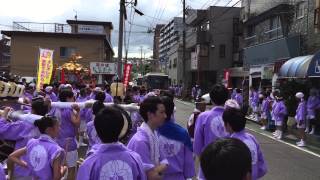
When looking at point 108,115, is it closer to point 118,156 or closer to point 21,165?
point 118,156

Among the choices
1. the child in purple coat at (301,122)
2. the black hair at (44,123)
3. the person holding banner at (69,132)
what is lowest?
the child in purple coat at (301,122)

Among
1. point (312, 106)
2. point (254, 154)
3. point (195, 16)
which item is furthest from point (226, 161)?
point (195, 16)

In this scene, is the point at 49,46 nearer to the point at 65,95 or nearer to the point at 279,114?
the point at 279,114

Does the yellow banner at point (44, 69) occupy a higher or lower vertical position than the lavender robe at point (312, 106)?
higher

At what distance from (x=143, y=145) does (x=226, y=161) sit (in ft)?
7.09

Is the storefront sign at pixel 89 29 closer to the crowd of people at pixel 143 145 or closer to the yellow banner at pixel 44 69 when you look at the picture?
the yellow banner at pixel 44 69

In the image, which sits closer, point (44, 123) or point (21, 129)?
point (44, 123)

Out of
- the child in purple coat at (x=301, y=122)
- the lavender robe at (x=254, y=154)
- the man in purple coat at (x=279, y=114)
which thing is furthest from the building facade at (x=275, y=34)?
the lavender robe at (x=254, y=154)

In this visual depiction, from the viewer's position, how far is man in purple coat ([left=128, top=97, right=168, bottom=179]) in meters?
4.48

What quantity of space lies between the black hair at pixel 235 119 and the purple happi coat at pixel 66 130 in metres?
3.50

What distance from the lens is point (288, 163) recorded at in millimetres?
12812

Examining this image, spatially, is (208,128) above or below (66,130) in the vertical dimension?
above

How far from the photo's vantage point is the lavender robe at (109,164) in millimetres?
3729

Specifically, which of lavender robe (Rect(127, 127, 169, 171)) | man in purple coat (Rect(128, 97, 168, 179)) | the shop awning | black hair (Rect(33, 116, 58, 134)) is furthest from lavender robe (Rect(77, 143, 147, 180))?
the shop awning
